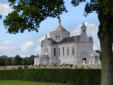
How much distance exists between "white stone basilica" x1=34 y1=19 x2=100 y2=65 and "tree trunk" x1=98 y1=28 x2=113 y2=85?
62712mm

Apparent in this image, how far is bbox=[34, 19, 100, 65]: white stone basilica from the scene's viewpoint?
301 feet

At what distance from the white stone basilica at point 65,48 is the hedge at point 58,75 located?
48.7 meters

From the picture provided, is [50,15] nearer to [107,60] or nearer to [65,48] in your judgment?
[107,60]

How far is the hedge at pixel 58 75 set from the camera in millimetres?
A: 23578

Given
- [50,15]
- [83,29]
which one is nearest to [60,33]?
[83,29]

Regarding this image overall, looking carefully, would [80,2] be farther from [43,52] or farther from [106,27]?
[43,52]

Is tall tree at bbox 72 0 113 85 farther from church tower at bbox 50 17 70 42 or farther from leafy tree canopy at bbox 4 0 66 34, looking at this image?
church tower at bbox 50 17 70 42

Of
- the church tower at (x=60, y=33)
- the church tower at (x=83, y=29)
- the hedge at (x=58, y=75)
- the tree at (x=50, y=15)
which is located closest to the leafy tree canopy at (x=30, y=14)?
the tree at (x=50, y=15)

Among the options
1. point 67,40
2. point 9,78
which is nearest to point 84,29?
point 67,40

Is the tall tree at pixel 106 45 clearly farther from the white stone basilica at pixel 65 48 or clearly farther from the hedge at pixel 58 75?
the white stone basilica at pixel 65 48

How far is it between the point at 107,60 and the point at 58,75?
10.9 meters

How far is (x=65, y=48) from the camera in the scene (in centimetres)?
9806

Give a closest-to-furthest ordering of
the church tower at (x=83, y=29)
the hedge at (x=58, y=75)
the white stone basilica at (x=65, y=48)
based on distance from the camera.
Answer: the hedge at (x=58, y=75), the white stone basilica at (x=65, y=48), the church tower at (x=83, y=29)

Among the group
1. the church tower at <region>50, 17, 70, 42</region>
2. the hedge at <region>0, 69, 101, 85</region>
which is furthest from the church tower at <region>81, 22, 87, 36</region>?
the hedge at <region>0, 69, 101, 85</region>
